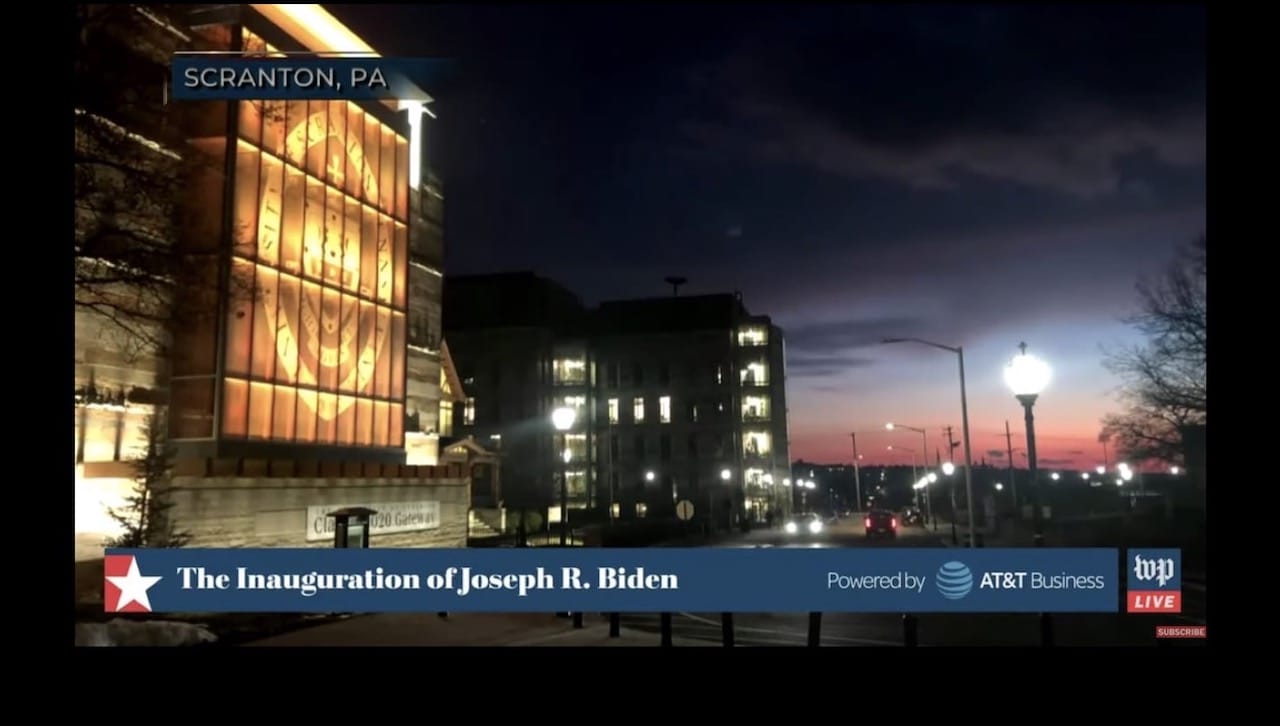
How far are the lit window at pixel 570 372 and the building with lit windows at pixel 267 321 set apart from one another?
1853 inches

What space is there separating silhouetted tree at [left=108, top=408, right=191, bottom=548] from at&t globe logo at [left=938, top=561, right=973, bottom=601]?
1601cm

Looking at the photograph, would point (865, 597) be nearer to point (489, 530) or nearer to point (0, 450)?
point (0, 450)

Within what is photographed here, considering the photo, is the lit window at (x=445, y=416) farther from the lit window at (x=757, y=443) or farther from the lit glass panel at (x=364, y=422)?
the lit window at (x=757, y=443)

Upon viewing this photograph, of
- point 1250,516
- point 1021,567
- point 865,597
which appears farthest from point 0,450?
point 1250,516

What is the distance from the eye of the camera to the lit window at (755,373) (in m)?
83.3

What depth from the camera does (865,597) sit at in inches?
308

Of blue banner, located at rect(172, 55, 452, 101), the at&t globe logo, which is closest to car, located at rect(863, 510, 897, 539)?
the at&t globe logo

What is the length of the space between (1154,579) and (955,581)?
1822mm

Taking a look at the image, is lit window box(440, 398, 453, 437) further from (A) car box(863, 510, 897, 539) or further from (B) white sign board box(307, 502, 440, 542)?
(A) car box(863, 510, 897, 539)

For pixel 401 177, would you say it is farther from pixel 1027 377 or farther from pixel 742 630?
pixel 1027 377

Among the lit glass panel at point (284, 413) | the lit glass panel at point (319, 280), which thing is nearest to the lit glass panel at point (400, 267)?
the lit glass panel at point (319, 280)

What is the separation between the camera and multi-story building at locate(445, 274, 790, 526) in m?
74.5

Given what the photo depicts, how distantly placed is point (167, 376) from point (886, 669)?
20356 millimetres

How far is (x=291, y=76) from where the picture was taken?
879 centimetres
